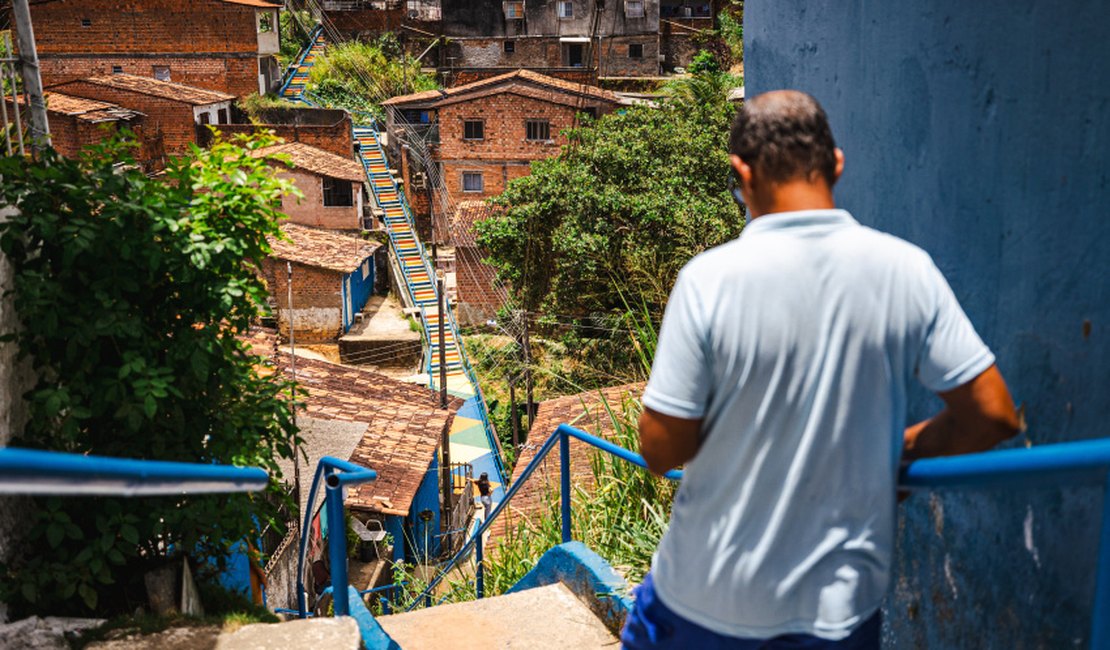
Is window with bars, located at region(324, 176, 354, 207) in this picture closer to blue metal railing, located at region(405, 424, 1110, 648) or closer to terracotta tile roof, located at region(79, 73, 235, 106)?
terracotta tile roof, located at region(79, 73, 235, 106)

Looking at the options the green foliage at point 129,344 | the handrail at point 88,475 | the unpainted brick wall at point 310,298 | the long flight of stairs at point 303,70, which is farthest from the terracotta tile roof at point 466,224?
the handrail at point 88,475

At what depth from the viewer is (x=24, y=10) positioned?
27.3 feet

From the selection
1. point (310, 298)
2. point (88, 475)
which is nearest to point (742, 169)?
point (88, 475)

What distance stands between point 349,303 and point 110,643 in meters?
23.9

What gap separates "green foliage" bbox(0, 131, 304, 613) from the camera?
4609mm

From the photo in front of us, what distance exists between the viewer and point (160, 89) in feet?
100

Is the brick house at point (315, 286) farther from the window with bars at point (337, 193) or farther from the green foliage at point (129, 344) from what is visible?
the green foliage at point (129, 344)

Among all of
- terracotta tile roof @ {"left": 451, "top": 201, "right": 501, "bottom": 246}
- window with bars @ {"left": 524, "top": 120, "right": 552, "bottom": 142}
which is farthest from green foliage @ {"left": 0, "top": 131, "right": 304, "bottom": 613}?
window with bars @ {"left": 524, "top": 120, "right": 552, "bottom": 142}

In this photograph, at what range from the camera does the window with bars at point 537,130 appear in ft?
101

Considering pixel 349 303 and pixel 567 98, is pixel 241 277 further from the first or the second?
pixel 567 98

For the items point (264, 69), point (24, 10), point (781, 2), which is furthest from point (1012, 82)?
point (264, 69)

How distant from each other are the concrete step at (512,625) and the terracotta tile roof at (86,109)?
2399 cm

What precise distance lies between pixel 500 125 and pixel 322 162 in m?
5.31

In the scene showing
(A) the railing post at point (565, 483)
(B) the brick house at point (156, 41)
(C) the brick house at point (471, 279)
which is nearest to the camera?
(A) the railing post at point (565, 483)
